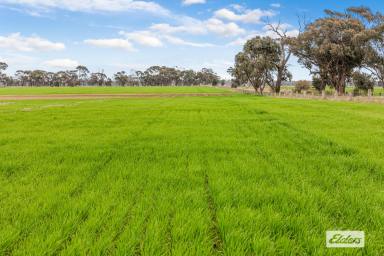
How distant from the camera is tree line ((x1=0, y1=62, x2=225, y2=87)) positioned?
161625 mm

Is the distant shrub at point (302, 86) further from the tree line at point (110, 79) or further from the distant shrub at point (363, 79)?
the tree line at point (110, 79)

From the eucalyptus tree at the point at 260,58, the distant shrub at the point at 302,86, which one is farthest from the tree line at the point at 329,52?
the distant shrub at the point at 302,86

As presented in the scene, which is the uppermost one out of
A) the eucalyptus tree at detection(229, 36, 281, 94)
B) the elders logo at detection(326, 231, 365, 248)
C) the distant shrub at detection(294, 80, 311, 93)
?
the eucalyptus tree at detection(229, 36, 281, 94)

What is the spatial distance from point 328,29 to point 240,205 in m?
47.6

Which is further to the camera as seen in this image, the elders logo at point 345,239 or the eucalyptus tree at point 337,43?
the eucalyptus tree at point 337,43

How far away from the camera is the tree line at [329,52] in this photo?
3989 cm

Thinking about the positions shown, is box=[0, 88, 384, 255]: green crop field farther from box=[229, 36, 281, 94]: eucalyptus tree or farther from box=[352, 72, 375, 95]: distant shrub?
box=[352, 72, 375, 95]: distant shrub

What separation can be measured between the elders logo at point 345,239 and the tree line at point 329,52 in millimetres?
43237

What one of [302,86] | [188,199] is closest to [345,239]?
[188,199]

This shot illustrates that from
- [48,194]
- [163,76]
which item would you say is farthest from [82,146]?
[163,76]

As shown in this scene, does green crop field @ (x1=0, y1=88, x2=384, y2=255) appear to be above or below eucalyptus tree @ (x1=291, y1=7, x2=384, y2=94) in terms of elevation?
below

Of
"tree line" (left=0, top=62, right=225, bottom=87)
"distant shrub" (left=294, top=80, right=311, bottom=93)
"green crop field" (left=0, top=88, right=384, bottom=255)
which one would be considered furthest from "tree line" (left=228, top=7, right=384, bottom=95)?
"tree line" (left=0, top=62, right=225, bottom=87)

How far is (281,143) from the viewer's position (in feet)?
25.0

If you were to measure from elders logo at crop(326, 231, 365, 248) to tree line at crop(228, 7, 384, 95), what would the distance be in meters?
43.2
